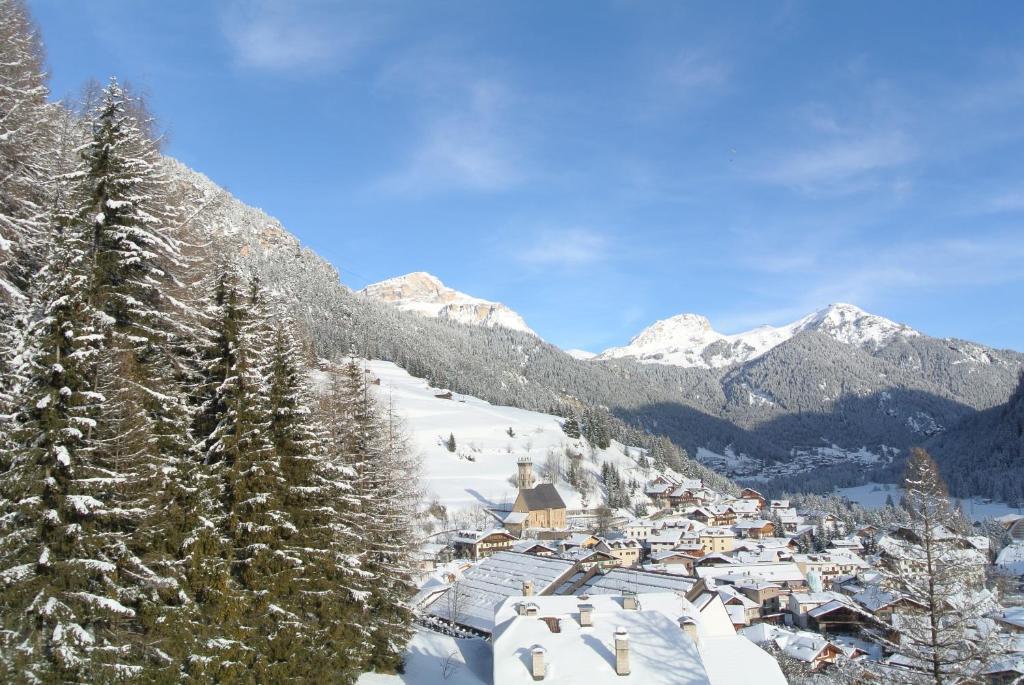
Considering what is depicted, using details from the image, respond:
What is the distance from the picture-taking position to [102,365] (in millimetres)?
14141

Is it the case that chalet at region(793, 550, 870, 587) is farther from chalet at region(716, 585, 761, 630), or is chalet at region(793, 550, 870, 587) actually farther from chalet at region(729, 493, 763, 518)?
chalet at region(729, 493, 763, 518)

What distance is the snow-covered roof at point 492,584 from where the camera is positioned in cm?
4231

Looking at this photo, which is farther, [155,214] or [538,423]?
[538,423]

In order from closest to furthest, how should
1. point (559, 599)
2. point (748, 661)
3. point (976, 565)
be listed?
point (976, 565) → point (748, 661) → point (559, 599)

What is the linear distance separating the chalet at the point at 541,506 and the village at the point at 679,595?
0.22m

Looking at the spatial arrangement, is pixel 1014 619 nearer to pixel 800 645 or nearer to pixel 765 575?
pixel 800 645

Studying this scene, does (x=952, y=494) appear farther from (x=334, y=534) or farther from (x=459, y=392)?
(x=334, y=534)

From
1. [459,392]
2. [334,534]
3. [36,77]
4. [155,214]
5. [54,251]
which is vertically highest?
[459,392]

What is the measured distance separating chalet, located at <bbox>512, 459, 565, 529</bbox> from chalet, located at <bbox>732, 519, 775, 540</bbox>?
102 feet

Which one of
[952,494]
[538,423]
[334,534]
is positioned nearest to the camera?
[334,534]

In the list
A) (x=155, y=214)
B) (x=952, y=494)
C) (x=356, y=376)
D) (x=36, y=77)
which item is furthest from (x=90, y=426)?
(x=952, y=494)

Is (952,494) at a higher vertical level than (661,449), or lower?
lower

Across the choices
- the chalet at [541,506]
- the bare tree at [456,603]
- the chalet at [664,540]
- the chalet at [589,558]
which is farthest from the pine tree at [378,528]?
the chalet at [541,506]

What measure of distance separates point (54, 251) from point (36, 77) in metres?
7.18
